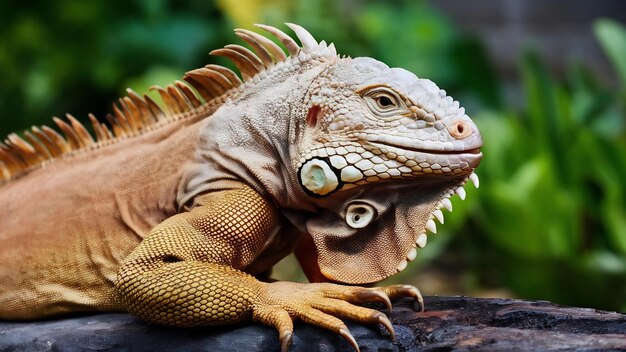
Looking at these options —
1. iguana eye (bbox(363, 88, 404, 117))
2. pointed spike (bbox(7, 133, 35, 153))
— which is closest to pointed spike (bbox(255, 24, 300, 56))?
iguana eye (bbox(363, 88, 404, 117))

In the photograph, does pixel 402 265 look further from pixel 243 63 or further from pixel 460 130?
pixel 243 63

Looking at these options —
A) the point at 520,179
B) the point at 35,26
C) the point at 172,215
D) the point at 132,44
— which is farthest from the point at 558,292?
the point at 35,26

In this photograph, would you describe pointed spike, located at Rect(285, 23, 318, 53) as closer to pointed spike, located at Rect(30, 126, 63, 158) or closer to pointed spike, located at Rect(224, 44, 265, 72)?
pointed spike, located at Rect(224, 44, 265, 72)

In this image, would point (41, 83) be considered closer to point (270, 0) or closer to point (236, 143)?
point (270, 0)

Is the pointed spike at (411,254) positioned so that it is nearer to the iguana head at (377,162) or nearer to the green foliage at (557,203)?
the iguana head at (377,162)

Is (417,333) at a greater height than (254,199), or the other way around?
(254,199)

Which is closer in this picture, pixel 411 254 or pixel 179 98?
pixel 411 254

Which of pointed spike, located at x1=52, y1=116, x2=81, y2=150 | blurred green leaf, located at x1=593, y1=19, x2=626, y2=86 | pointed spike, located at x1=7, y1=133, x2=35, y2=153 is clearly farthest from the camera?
blurred green leaf, located at x1=593, y1=19, x2=626, y2=86

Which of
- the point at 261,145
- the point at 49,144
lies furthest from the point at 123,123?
the point at 261,145
